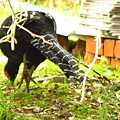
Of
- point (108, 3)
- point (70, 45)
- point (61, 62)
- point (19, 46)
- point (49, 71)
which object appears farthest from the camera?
point (70, 45)

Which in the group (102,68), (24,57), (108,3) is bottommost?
(102,68)

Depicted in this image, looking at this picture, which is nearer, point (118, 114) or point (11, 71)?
point (118, 114)

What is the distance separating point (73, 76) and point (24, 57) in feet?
2.64

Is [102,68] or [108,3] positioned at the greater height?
[108,3]

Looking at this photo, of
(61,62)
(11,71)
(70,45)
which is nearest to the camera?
(61,62)

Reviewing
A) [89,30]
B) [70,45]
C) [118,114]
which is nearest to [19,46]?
[118,114]

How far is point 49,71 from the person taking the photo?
6.34 m

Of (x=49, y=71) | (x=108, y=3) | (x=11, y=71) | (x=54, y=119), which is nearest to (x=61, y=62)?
(x=54, y=119)

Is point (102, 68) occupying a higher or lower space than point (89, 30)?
lower

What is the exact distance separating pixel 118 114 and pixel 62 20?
16.2 ft

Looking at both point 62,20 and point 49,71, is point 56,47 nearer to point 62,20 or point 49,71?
point 49,71

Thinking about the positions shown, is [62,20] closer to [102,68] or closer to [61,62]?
[102,68]

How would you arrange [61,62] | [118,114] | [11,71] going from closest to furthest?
[118,114], [61,62], [11,71]

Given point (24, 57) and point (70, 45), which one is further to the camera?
point (70, 45)
